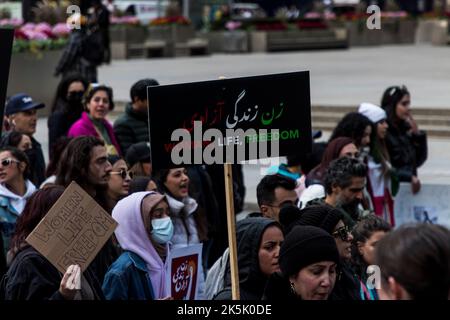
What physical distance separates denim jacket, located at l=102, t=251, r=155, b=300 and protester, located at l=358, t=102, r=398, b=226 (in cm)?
353

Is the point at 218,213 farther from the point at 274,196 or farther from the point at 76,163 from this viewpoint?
the point at 76,163

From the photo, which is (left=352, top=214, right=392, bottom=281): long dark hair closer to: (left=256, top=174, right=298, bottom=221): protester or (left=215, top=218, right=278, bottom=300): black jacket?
(left=215, top=218, right=278, bottom=300): black jacket

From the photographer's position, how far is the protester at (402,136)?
33.8 ft

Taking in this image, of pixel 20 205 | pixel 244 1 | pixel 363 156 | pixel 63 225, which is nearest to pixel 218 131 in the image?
pixel 63 225

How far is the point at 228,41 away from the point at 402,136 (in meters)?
25.8

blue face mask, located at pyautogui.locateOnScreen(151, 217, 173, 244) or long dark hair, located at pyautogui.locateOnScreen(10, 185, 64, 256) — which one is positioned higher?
long dark hair, located at pyautogui.locateOnScreen(10, 185, 64, 256)

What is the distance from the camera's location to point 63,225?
5.32m

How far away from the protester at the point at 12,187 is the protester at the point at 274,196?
1477mm

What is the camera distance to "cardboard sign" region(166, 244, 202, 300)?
6121mm

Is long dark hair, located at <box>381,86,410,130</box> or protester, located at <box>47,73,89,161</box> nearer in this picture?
long dark hair, located at <box>381,86,410,130</box>

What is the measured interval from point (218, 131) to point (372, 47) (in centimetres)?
3279

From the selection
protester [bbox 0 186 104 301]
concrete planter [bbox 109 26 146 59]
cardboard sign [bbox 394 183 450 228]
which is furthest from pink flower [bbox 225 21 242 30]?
protester [bbox 0 186 104 301]

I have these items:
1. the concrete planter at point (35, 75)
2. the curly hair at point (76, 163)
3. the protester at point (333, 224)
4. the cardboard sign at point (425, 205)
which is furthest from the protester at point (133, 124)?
the concrete planter at point (35, 75)
